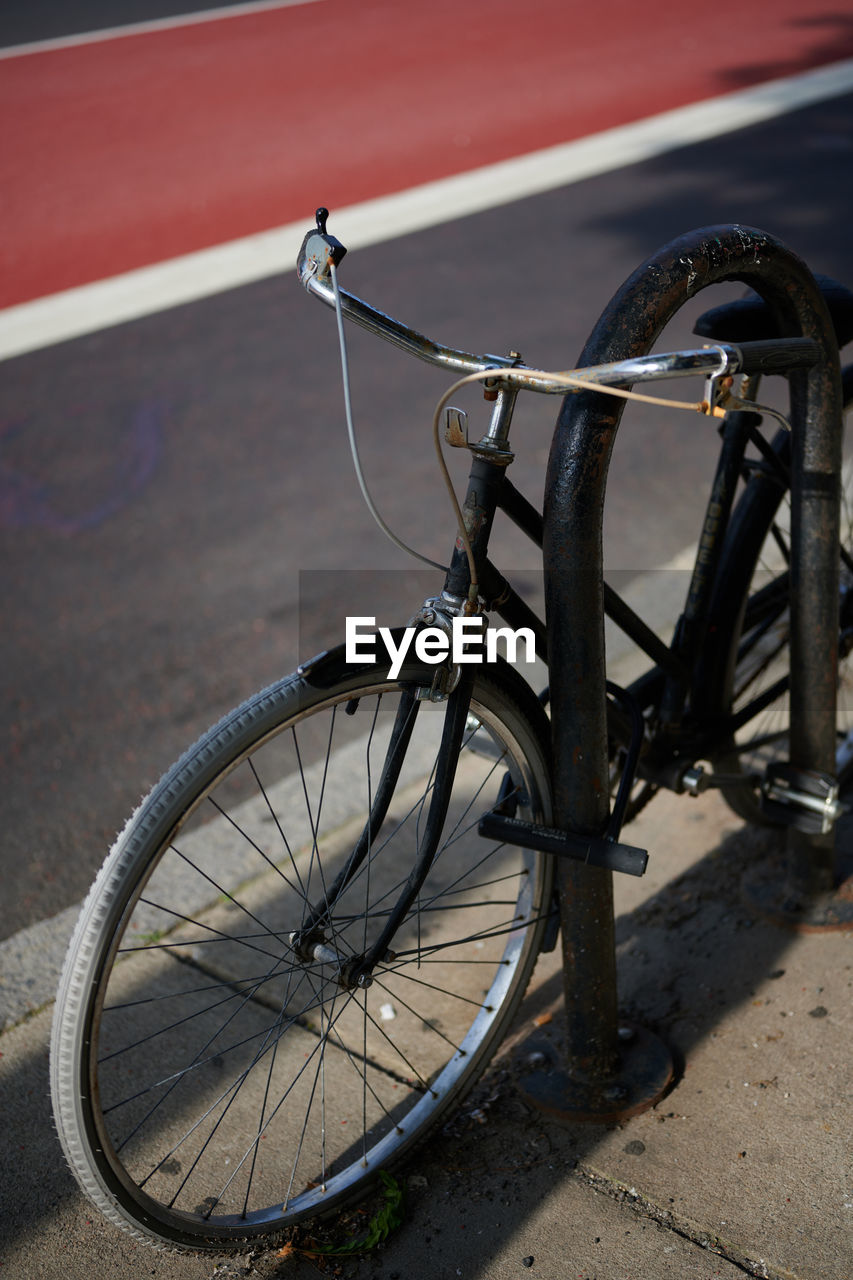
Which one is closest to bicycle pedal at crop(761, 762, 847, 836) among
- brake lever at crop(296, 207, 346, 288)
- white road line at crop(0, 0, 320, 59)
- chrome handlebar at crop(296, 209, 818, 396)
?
chrome handlebar at crop(296, 209, 818, 396)

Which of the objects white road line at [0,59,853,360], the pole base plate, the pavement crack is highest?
white road line at [0,59,853,360]

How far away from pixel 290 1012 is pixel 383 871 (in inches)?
18.1

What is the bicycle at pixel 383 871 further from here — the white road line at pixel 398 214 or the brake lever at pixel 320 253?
the white road line at pixel 398 214

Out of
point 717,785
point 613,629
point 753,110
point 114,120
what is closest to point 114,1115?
point 717,785

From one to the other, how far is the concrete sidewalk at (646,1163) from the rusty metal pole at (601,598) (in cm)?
11

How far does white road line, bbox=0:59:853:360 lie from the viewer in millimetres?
8031

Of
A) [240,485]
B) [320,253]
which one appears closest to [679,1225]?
[320,253]

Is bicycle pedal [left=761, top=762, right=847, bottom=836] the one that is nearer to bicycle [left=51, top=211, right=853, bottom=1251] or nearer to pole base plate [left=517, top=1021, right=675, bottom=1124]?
bicycle [left=51, top=211, right=853, bottom=1251]

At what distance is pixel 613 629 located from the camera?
420 cm

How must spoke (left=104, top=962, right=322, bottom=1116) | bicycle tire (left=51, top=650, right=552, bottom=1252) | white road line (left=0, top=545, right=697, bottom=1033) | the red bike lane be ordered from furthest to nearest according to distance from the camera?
1. the red bike lane
2. white road line (left=0, top=545, right=697, bottom=1033)
3. spoke (left=104, top=962, right=322, bottom=1116)
4. bicycle tire (left=51, top=650, right=552, bottom=1252)

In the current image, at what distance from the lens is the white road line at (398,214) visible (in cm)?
803

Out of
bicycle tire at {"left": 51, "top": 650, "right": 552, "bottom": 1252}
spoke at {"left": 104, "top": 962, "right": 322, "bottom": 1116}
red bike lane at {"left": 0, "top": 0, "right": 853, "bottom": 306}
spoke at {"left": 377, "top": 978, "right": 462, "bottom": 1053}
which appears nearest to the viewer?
bicycle tire at {"left": 51, "top": 650, "right": 552, "bottom": 1252}

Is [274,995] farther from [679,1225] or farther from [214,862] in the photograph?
[679,1225]

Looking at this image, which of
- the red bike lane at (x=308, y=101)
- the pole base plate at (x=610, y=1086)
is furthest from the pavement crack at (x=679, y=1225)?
the red bike lane at (x=308, y=101)
